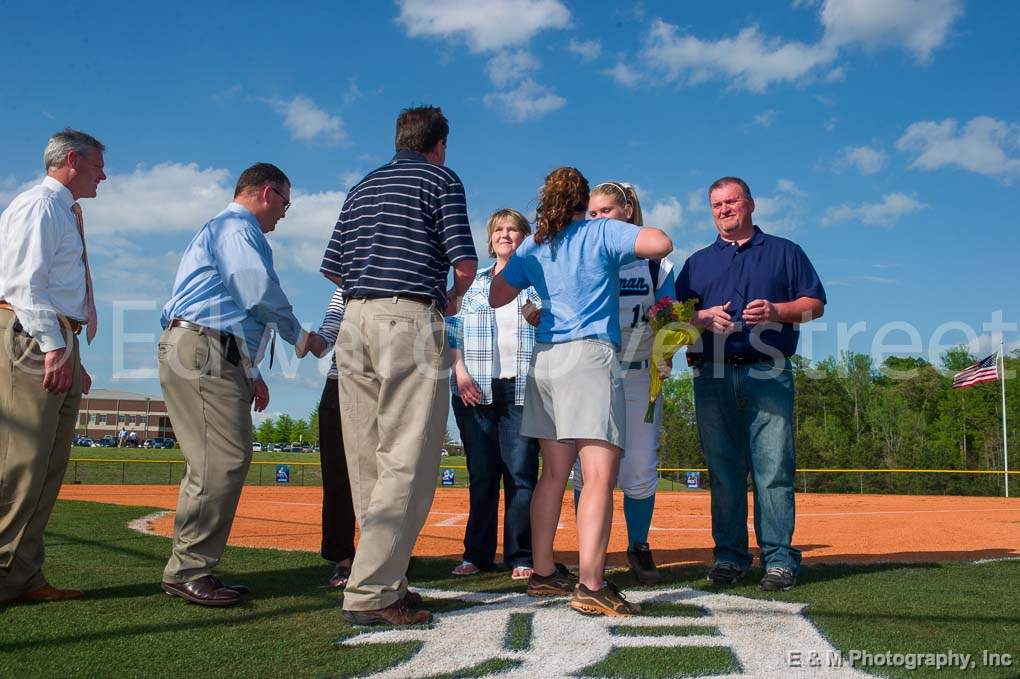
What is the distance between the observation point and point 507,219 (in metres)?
5.23

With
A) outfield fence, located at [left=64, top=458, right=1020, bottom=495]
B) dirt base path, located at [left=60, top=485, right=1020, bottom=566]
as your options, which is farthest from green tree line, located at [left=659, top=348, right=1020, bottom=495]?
dirt base path, located at [left=60, top=485, right=1020, bottom=566]

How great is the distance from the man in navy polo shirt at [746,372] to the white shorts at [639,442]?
0.34 m

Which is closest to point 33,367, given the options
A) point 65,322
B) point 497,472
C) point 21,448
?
point 65,322

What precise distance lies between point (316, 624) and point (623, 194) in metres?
2.95

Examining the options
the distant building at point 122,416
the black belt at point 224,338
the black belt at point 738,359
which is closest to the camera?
the black belt at point 224,338

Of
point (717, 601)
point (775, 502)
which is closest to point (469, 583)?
point (717, 601)

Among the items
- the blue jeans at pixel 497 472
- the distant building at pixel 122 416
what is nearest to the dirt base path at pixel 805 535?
the blue jeans at pixel 497 472

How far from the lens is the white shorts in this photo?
475 centimetres

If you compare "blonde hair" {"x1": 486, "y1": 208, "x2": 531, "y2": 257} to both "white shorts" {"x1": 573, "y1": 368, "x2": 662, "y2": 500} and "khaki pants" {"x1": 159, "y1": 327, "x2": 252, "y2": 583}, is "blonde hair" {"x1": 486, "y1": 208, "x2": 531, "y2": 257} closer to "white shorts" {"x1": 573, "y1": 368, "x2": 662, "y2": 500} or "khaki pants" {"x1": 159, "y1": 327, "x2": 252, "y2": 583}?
"white shorts" {"x1": 573, "y1": 368, "x2": 662, "y2": 500}

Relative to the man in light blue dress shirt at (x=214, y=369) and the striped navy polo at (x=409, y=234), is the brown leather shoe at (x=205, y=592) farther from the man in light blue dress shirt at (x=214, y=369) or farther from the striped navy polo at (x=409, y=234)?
the striped navy polo at (x=409, y=234)

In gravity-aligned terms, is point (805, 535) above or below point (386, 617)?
below

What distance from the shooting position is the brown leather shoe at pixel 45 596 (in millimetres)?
3748

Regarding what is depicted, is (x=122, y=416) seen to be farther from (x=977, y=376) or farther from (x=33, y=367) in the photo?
(x=33, y=367)

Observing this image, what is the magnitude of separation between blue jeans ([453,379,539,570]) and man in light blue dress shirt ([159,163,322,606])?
1.56 meters
